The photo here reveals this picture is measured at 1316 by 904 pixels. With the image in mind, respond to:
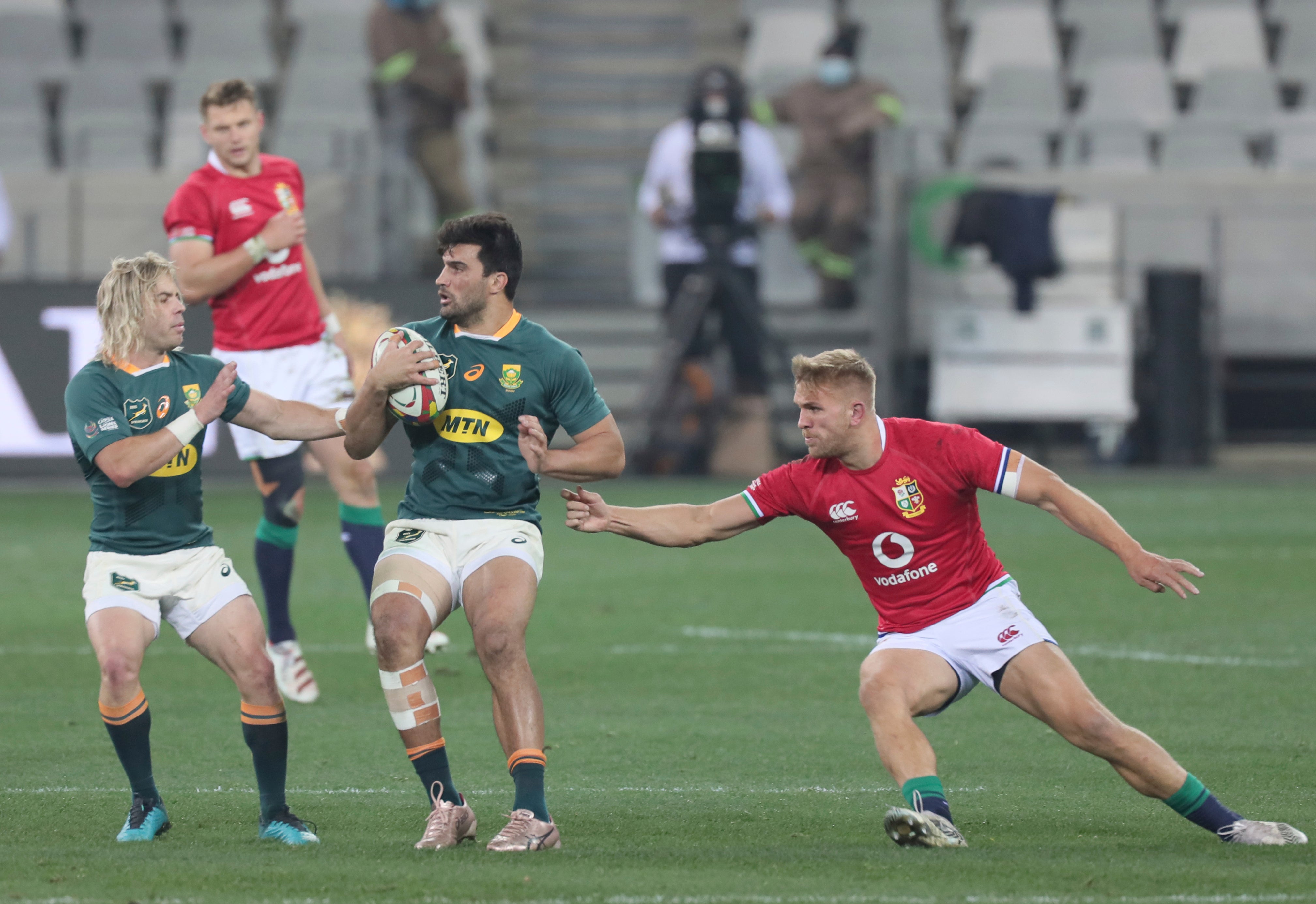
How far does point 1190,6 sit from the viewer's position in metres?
22.5

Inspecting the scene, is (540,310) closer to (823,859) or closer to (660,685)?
(660,685)

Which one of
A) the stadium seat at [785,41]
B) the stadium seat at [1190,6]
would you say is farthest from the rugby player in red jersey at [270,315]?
the stadium seat at [1190,6]

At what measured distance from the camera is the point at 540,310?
62.8 ft

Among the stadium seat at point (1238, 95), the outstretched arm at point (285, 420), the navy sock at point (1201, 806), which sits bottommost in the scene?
the navy sock at point (1201, 806)

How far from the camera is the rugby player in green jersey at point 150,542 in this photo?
17.4ft

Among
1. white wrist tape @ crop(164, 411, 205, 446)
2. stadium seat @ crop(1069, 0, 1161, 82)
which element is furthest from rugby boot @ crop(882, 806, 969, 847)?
stadium seat @ crop(1069, 0, 1161, 82)

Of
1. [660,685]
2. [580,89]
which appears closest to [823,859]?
[660,685]

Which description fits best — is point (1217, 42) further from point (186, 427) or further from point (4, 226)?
point (186, 427)

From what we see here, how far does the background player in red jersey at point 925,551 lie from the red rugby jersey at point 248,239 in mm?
→ 3065

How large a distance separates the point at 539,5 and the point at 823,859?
1922 centimetres

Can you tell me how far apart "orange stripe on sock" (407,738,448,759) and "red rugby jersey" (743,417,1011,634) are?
1.16 m

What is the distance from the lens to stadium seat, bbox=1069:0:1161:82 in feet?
71.7

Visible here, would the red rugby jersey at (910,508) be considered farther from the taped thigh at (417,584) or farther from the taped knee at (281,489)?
the taped knee at (281,489)

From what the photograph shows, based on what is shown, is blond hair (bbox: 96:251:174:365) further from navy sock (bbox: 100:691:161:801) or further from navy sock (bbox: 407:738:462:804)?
navy sock (bbox: 407:738:462:804)
